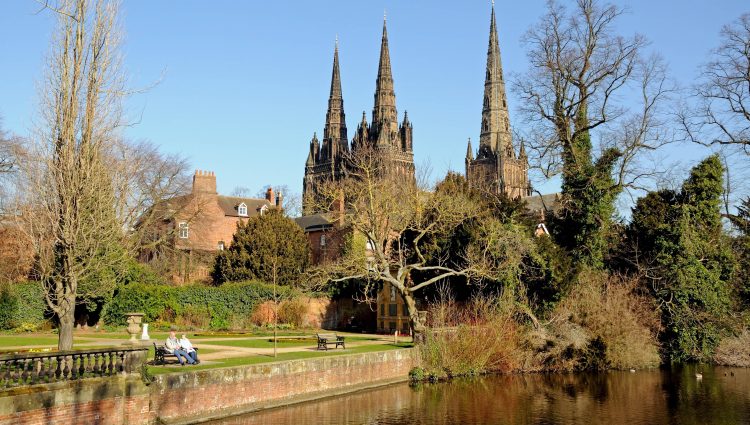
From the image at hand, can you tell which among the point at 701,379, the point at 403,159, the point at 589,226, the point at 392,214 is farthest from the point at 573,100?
the point at 403,159

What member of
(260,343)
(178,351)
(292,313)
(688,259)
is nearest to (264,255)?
(292,313)

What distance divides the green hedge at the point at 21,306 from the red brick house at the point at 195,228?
11.8 m

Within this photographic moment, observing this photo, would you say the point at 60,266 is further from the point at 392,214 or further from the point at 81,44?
the point at 392,214

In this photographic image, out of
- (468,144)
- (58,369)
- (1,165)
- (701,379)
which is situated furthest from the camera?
(468,144)

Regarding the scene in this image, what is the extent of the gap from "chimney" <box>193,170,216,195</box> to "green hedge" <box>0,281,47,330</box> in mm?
17858

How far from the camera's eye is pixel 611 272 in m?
32.3

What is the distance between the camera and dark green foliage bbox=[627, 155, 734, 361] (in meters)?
30.0

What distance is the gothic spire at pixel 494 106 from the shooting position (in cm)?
10788

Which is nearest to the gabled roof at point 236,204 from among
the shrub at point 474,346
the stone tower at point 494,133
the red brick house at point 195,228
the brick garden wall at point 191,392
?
→ the red brick house at point 195,228

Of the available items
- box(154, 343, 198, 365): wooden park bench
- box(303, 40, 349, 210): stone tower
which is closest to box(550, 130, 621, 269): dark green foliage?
box(154, 343, 198, 365): wooden park bench

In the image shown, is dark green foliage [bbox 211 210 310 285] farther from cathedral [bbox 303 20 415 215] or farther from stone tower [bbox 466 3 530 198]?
stone tower [bbox 466 3 530 198]

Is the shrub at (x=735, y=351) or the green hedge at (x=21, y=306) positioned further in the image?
the green hedge at (x=21, y=306)

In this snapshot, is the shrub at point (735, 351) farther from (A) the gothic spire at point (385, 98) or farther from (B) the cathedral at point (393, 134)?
(A) the gothic spire at point (385, 98)

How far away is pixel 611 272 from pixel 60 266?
24.5m
